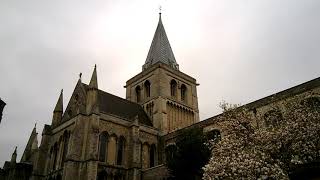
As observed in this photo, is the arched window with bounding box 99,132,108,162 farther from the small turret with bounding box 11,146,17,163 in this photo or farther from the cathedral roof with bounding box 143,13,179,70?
the cathedral roof with bounding box 143,13,179,70

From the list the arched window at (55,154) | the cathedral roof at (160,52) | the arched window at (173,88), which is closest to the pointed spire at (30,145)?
the arched window at (55,154)

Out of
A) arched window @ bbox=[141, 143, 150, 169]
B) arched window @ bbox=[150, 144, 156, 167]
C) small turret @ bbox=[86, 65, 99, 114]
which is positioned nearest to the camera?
small turret @ bbox=[86, 65, 99, 114]

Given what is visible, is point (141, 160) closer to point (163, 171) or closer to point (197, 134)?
point (163, 171)

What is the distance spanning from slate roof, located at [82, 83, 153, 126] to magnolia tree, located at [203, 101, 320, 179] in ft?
70.6

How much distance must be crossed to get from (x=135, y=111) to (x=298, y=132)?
29.4 m

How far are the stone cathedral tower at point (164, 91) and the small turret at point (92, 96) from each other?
10.8 m

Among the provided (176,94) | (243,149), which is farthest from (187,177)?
(176,94)

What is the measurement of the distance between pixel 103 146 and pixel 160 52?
2244 cm

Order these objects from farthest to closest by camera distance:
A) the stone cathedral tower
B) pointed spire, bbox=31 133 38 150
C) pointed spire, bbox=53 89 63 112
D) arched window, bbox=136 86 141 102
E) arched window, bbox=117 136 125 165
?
arched window, bbox=136 86 141 102 → pointed spire, bbox=31 133 38 150 → the stone cathedral tower → pointed spire, bbox=53 89 63 112 → arched window, bbox=117 136 125 165

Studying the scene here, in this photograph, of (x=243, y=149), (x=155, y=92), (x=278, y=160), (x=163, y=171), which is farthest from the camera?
(x=155, y=92)

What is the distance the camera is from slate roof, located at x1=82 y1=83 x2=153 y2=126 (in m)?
40.4

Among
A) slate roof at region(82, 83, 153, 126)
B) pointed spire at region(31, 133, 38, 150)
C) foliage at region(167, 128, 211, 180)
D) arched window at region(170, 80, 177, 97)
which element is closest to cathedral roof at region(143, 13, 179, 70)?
arched window at region(170, 80, 177, 97)

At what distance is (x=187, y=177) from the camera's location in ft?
92.7

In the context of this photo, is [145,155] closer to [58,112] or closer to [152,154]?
[152,154]
